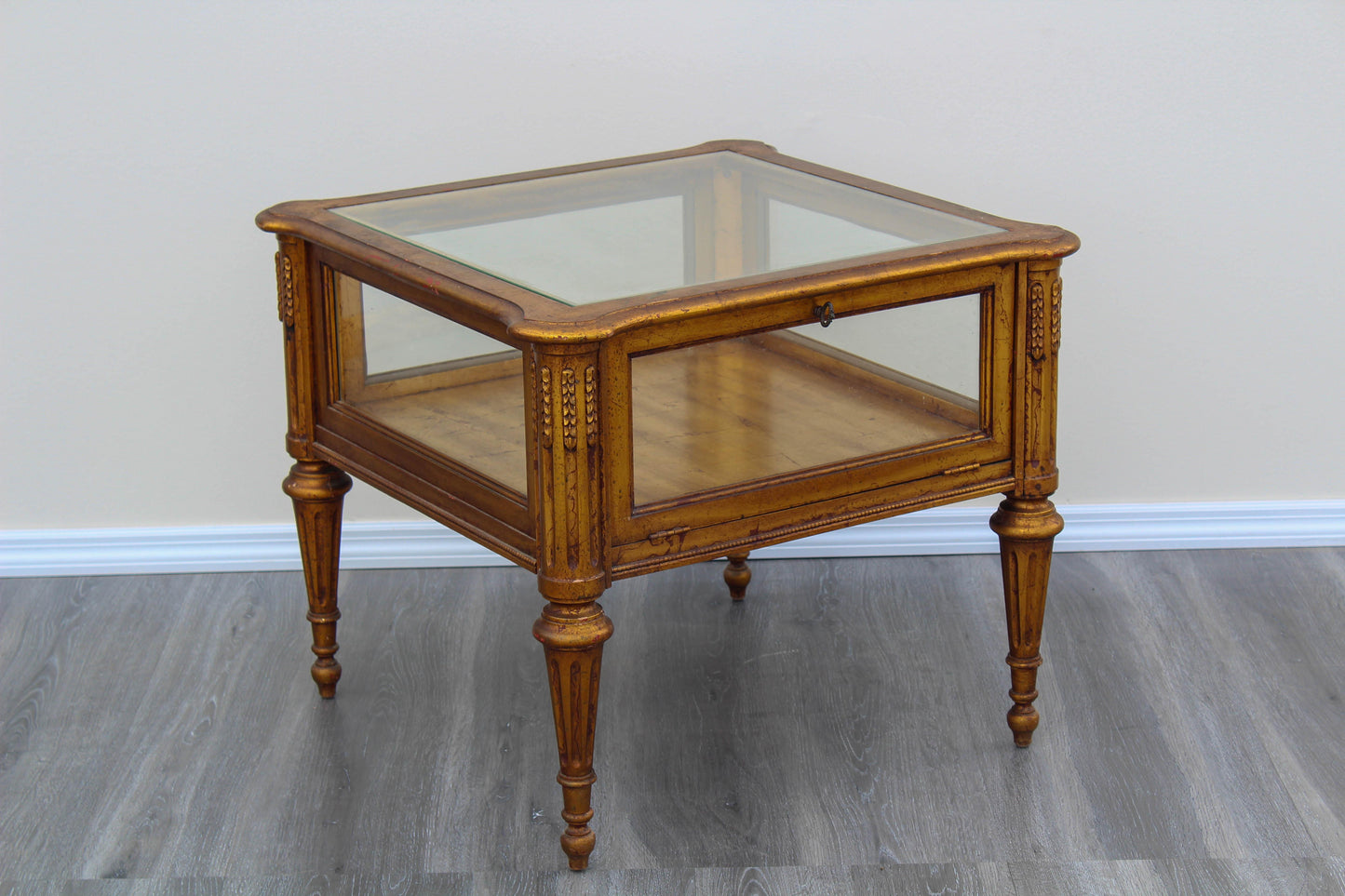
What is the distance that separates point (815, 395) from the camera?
7.02 feet

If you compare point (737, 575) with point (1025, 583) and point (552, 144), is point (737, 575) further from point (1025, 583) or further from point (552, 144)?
point (552, 144)

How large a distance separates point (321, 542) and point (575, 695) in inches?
23.7

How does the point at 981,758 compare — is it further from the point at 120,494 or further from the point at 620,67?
the point at 120,494

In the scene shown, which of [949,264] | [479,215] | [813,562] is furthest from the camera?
[813,562]

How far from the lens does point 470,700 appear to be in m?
2.50

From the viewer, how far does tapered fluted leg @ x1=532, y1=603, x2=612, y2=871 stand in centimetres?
192

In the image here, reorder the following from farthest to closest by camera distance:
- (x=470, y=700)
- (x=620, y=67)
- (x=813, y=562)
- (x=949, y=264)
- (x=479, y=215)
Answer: (x=813, y=562)
(x=620, y=67)
(x=470, y=700)
(x=479, y=215)
(x=949, y=264)

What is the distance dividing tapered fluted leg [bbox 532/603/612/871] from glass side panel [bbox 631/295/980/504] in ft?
0.69

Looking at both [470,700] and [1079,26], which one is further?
[1079,26]

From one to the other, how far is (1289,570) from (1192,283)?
534 mm

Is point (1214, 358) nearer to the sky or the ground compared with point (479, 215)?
nearer to the ground

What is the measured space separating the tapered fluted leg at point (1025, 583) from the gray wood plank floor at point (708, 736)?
0.07 m

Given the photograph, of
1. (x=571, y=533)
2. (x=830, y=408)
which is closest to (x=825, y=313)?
(x=830, y=408)

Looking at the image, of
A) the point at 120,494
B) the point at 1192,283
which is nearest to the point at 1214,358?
the point at 1192,283
